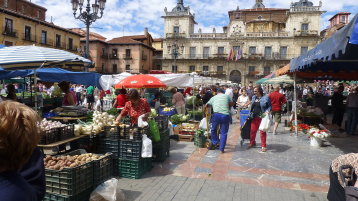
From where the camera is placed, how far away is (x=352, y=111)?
9312 mm

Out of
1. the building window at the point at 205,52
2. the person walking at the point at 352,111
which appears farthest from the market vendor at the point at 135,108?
the building window at the point at 205,52

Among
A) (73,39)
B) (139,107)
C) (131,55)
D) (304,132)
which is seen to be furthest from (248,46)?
(139,107)

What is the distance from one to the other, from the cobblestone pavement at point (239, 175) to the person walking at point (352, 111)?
228 centimetres

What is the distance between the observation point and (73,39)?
39.5m

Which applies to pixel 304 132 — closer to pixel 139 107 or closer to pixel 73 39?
pixel 139 107

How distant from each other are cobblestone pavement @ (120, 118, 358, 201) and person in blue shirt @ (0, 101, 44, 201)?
2.97m

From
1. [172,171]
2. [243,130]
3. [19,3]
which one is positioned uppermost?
[19,3]

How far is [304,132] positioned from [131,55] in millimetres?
43005

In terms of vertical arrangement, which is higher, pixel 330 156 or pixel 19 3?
pixel 19 3

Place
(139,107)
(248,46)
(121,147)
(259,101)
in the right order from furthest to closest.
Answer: (248,46) → (259,101) → (139,107) → (121,147)

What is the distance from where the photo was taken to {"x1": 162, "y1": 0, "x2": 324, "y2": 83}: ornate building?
4594cm

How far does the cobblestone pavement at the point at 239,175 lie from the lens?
4367mm

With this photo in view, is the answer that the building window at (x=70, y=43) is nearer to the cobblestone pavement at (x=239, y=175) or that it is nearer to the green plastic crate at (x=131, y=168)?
the cobblestone pavement at (x=239, y=175)

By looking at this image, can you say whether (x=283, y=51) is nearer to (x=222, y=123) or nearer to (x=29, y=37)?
(x=29, y=37)
